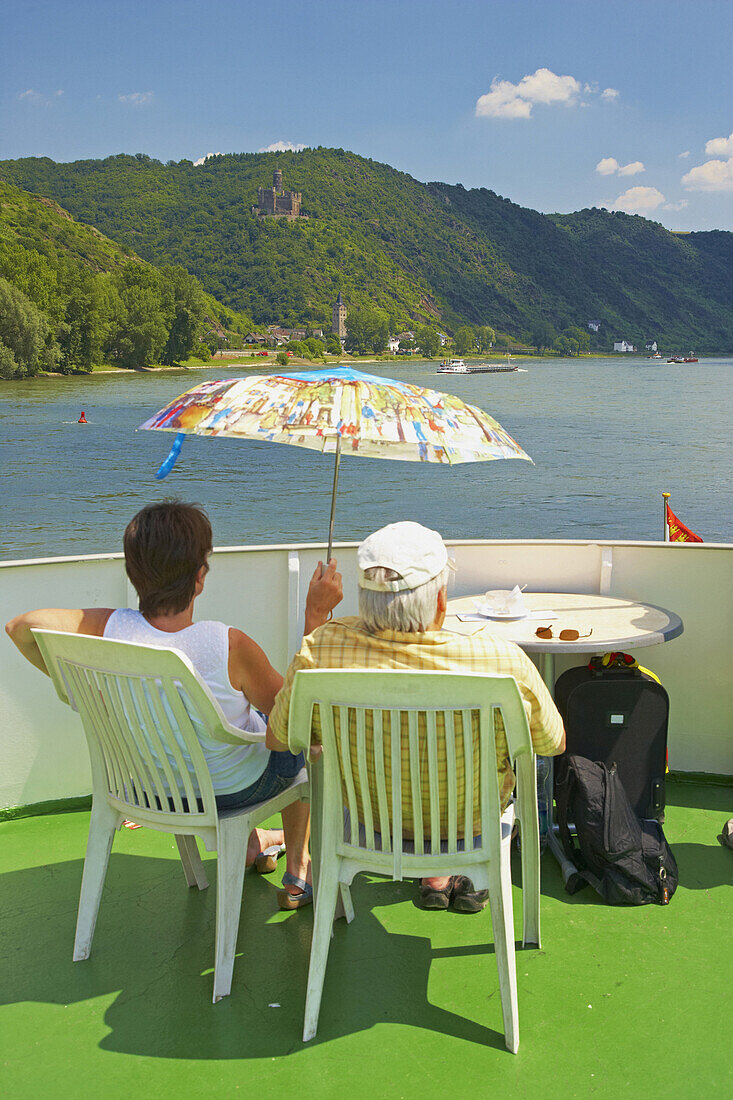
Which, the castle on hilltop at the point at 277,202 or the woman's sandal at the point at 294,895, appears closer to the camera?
the woman's sandal at the point at 294,895

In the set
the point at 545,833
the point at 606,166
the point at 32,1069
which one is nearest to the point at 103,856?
the point at 32,1069

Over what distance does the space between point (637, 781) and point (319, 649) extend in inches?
51.7

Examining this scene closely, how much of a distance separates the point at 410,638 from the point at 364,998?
795 millimetres

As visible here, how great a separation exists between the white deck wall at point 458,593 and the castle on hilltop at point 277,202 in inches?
2369

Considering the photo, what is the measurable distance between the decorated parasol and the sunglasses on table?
0.53m

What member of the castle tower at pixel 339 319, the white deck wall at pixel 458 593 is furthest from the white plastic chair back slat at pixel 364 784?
the castle tower at pixel 339 319

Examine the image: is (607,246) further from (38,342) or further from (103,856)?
(103,856)

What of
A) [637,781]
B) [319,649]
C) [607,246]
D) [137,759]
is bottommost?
[637,781]

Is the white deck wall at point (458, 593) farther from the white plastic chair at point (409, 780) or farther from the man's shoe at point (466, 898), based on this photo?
the white plastic chair at point (409, 780)

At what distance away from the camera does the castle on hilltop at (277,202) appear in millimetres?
59625

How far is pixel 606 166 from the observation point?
93.6 metres

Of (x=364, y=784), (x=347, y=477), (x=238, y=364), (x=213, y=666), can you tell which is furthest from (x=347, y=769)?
(x=238, y=364)

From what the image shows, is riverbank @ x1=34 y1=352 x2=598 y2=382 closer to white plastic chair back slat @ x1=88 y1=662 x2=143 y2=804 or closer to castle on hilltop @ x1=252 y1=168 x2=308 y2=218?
castle on hilltop @ x1=252 y1=168 x2=308 y2=218

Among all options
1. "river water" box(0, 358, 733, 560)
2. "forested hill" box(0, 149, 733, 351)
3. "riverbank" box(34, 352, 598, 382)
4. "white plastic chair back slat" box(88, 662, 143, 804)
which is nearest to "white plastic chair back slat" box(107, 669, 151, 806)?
"white plastic chair back slat" box(88, 662, 143, 804)
